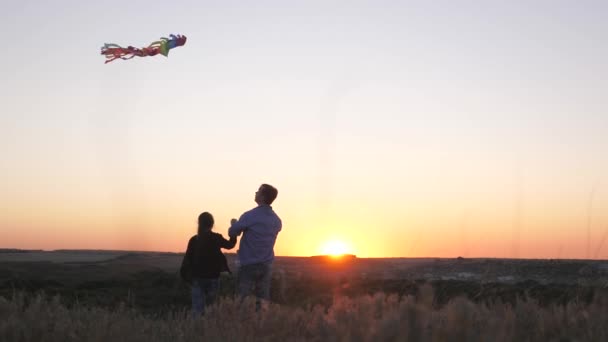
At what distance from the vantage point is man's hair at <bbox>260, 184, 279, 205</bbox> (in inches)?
482

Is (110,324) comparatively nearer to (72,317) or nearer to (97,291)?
(72,317)

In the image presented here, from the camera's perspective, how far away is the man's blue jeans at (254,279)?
483 inches

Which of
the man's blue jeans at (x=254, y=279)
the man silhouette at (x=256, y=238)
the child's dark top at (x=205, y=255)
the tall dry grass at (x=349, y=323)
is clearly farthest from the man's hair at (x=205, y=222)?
the tall dry grass at (x=349, y=323)

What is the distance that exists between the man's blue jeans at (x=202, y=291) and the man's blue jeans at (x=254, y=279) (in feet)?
3.14

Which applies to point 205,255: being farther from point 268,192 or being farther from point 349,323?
point 349,323

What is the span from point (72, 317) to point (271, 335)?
2490 millimetres

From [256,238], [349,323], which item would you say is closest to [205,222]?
[256,238]

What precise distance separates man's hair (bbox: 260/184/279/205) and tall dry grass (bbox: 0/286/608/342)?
4.13 meters

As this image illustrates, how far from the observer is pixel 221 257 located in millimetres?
13164

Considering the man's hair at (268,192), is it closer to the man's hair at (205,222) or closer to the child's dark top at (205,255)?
the child's dark top at (205,255)

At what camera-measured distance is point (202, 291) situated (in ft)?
43.1

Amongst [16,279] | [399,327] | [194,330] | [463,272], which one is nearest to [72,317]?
[194,330]

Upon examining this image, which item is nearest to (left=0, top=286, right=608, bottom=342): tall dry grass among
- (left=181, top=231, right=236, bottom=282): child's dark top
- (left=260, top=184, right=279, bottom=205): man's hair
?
(left=260, top=184, right=279, bottom=205): man's hair

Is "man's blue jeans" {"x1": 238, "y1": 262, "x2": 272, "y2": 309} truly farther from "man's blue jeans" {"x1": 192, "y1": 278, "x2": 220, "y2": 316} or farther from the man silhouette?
"man's blue jeans" {"x1": 192, "y1": 278, "x2": 220, "y2": 316}
